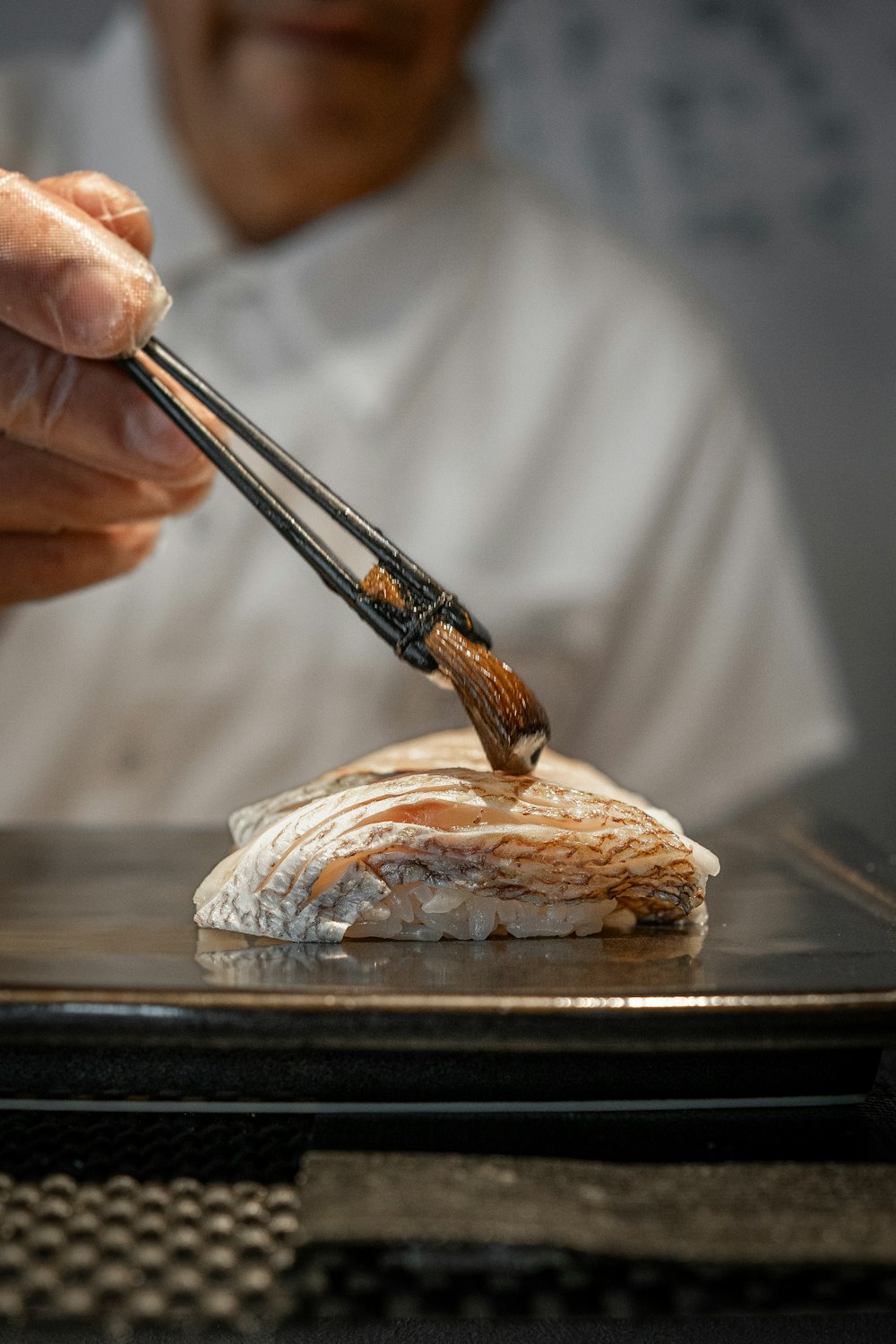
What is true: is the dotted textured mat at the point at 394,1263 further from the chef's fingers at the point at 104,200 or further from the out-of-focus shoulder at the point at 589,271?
the out-of-focus shoulder at the point at 589,271

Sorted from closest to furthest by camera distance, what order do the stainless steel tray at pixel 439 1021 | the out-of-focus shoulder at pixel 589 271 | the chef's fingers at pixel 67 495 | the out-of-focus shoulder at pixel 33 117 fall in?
the stainless steel tray at pixel 439 1021, the chef's fingers at pixel 67 495, the out-of-focus shoulder at pixel 33 117, the out-of-focus shoulder at pixel 589 271

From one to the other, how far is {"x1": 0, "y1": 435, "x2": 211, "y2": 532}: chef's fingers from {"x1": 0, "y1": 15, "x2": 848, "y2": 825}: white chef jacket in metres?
1.12

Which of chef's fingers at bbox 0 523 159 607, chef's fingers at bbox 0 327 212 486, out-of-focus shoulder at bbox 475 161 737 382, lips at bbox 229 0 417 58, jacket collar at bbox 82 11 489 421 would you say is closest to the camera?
chef's fingers at bbox 0 327 212 486

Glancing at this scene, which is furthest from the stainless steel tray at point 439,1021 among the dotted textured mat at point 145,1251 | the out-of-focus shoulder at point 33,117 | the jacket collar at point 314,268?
the out-of-focus shoulder at point 33,117

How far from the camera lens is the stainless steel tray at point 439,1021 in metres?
0.92

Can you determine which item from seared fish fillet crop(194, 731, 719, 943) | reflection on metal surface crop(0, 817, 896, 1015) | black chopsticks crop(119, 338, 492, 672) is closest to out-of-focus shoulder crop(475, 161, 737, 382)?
black chopsticks crop(119, 338, 492, 672)

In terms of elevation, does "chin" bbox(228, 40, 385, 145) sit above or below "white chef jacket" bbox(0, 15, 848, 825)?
above

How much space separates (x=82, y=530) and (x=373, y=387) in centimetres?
136

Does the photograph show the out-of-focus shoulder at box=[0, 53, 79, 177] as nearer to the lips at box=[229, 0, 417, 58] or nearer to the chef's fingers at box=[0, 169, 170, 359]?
the lips at box=[229, 0, 417, 58]

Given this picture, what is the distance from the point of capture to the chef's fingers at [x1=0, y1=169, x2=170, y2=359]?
1.35 meters

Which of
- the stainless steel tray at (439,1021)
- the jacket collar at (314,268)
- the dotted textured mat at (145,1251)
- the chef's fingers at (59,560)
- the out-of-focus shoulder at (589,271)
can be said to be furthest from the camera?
the out-of-focus shoulder at (589,271)

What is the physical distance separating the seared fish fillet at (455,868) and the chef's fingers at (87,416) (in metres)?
0.56

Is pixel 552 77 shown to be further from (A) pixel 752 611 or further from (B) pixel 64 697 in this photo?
(B) pixel 64 697

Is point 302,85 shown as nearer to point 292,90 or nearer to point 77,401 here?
point 292,90
